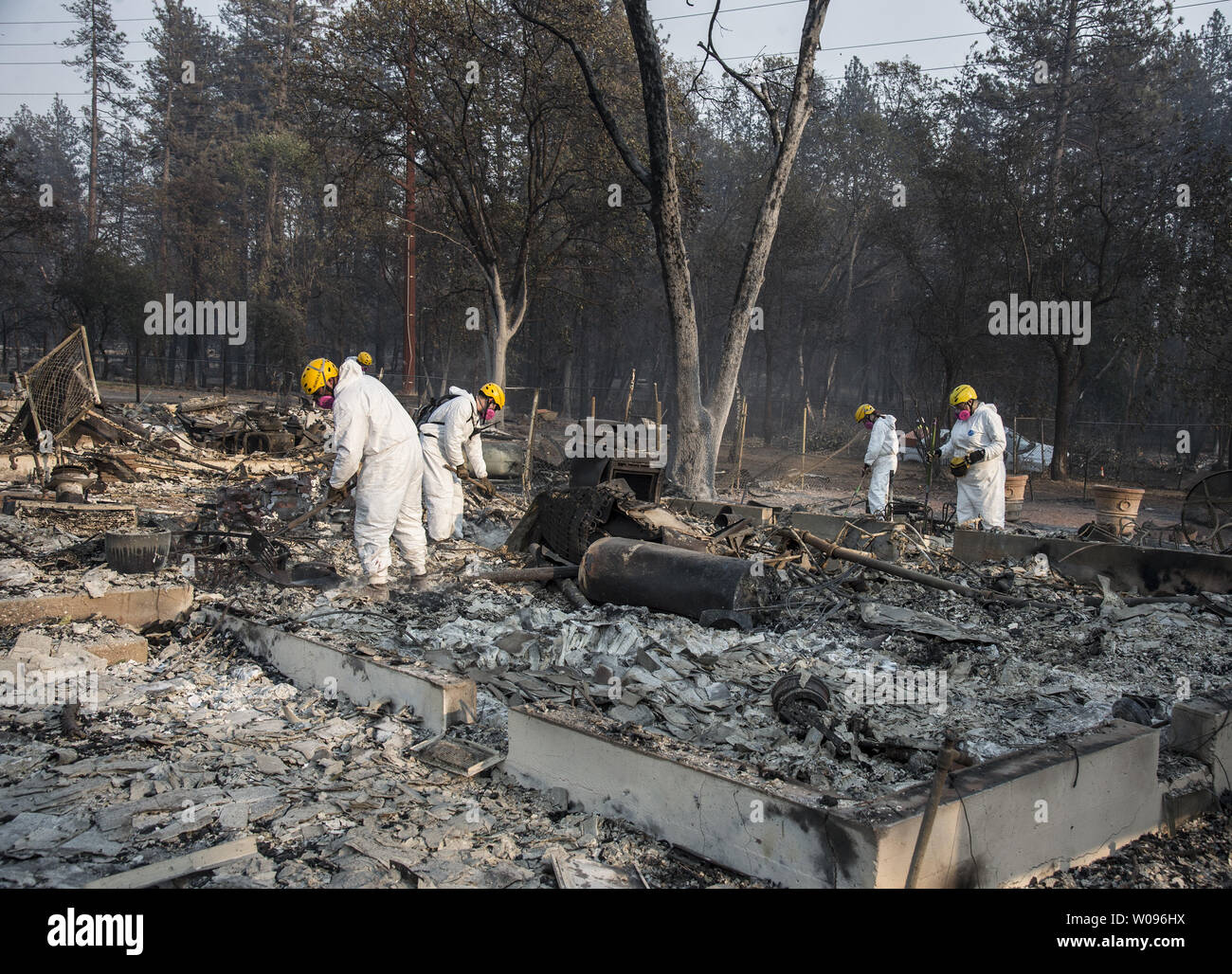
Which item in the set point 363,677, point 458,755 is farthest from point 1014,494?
point 458,755

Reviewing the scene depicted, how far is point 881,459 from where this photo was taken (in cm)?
1153

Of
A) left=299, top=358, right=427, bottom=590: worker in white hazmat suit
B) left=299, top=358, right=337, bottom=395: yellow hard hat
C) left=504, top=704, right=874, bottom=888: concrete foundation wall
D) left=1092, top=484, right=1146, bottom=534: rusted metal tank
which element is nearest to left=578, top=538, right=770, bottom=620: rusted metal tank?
left=299, top=358, right=427, bottom=590: worker in white hazmat suit

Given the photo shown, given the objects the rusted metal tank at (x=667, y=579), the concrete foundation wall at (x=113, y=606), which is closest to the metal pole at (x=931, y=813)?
the rusted metal tank at (x=667, y=579)

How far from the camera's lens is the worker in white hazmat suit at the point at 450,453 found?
9594mm

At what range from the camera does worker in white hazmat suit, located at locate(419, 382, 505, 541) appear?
959cm

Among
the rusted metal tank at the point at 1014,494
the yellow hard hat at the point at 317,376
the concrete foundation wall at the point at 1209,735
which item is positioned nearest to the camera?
the concrete foundation wall at the point at 1209,735

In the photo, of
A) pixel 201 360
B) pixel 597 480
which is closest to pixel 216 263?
pixel 201 360

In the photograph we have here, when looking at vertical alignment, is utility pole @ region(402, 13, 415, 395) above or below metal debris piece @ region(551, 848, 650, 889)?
above

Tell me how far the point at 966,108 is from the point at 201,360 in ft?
94.4

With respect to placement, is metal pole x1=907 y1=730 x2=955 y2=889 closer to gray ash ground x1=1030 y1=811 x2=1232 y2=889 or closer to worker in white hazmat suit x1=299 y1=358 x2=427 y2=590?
gray ash ground x1=1030 y1=811 x2=1232 y2=889

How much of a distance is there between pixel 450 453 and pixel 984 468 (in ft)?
19.5

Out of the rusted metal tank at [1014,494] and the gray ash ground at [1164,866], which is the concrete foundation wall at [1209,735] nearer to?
the gray ash ground at [1164,866]

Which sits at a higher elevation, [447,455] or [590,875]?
[447,455]

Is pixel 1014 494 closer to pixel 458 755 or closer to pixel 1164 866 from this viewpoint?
pixel 1164 866
